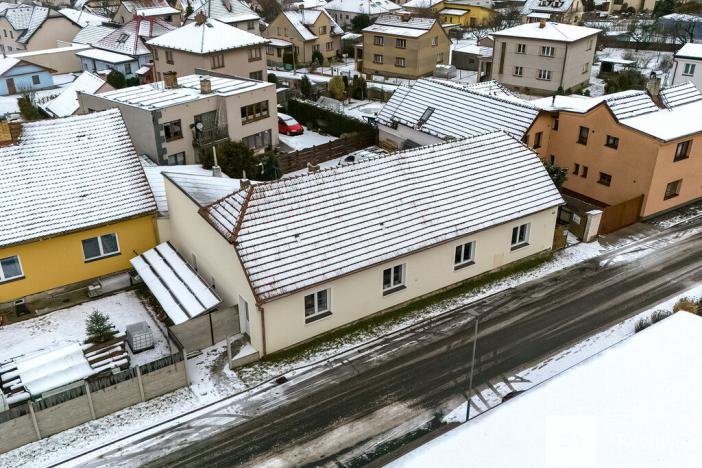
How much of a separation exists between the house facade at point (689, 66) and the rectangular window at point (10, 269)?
55.5m

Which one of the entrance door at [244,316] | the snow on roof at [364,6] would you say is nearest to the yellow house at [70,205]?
the entrance door at [244,316]

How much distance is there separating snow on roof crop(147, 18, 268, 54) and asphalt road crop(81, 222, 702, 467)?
36342mm

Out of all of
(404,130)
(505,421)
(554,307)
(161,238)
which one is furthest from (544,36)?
(505,421)

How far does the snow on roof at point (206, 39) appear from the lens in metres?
52.0

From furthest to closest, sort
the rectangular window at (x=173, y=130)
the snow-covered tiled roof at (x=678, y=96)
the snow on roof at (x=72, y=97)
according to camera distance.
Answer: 1. the snow on roof at (x=72, y=97)
2. the rectangular window at (x=173, y=130)
3. the snow-covered tiled roof at (x=678, y=96)

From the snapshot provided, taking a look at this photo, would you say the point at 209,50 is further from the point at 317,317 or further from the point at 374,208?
the point at 317,317

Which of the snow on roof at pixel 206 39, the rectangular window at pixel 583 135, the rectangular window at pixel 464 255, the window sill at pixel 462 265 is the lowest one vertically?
the window sill at pixel 462 265

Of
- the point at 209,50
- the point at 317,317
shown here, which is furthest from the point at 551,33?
the point at 317,317

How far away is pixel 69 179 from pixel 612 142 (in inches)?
1099

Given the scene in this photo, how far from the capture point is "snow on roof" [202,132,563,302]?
2242cm

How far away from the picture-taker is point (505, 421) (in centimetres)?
1567

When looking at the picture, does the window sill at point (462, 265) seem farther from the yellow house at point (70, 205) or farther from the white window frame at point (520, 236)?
the yellow house at point (70, 205)

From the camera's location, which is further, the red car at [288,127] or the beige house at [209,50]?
the beige house at [209,50]

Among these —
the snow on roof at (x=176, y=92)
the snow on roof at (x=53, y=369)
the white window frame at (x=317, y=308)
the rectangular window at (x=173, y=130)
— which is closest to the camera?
the snow on roof at (x=53, y=369)
